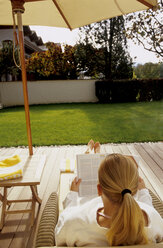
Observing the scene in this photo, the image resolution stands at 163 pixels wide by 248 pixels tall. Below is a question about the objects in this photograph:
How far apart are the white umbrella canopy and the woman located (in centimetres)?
158

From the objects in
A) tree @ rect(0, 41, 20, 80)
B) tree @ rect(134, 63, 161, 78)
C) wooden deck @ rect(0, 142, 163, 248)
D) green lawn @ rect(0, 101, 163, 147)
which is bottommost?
wooden deck @ rect(0, 142, 163, 248)

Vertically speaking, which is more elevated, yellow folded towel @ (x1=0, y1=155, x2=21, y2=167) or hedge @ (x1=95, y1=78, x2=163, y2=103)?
A: hedge @ (x1=95, y1=78, x2=163, y2=103)

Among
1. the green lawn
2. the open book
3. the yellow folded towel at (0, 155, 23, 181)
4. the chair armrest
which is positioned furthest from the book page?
the green lawn

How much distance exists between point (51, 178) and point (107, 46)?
508 inches

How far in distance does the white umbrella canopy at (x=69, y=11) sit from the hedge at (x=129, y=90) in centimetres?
907

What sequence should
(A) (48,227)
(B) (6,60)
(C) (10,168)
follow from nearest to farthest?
(A) (48,227) < (C) (10,168) < (B) (6,60)

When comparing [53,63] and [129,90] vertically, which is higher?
[53,63]

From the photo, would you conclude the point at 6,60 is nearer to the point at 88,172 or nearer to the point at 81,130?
the point at 81,130

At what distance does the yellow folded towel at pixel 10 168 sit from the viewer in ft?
5.26

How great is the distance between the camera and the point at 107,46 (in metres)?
14.1

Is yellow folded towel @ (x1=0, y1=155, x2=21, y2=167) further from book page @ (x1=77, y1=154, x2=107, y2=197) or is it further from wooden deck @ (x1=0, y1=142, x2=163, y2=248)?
book page @ (x1=77, y1=154, x2=107, y2=197)

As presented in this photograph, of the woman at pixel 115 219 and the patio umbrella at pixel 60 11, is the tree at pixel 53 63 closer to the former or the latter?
the patio umbrella at pixel 60 11

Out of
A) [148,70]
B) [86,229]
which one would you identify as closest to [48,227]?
[86,229]

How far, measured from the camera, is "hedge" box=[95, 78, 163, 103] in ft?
37.6
